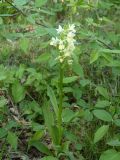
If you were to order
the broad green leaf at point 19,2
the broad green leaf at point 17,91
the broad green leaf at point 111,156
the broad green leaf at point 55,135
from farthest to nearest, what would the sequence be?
1. the broad green leaf at point 17,91
2. the broad green leaf at point 19,2
3. the broad green leaf at point 55,135
4. the broad green leaf at point 111,156

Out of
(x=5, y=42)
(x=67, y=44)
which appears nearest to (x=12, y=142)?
→ (x=67, y=44)

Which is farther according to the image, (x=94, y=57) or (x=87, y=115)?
(x=87, y=115)

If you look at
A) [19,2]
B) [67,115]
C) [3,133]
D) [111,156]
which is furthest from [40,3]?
[111,156]

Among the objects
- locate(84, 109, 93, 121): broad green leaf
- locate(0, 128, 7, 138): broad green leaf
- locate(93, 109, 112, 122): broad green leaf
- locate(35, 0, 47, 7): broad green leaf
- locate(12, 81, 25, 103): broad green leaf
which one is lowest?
locate(0, 128, 7, 138): broad green leaf

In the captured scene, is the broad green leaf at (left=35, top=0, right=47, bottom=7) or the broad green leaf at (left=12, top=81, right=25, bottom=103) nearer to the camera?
the broad green leaf at (left=35, top=0, right=47, bottom=7)

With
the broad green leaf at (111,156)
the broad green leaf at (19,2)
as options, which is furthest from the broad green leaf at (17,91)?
the broad green leaf at (111,156)

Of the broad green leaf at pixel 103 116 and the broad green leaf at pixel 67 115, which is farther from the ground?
the broad green leaf at pixel 103 116

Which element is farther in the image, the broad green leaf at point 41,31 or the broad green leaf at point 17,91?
the broad green leaf at point 17,91

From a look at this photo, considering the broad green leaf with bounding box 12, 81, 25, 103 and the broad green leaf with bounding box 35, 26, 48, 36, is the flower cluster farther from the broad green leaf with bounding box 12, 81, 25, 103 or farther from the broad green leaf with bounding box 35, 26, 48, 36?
the broad green leaf with bounding box 12, 81, 25, 103

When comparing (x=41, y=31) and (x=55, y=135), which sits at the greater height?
(x=41, y=31)

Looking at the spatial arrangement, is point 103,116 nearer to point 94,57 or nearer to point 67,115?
point 67,115

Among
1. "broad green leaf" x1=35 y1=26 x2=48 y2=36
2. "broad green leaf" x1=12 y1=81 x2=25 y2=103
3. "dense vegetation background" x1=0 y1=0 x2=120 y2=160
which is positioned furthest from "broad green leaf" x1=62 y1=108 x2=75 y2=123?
"broad green leaf" x1=35 y1=26 x2=48 y2=36

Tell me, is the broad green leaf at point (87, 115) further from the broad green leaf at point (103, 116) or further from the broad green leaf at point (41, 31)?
the broad green leaf at point (41, 31)

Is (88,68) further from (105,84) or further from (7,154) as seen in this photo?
(7,154)
